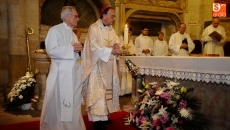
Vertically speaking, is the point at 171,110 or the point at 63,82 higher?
the point at 63,82

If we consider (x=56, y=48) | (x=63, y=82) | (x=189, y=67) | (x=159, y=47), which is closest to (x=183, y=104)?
(x=189, y=67)

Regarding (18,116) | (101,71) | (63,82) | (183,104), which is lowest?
(18,116)

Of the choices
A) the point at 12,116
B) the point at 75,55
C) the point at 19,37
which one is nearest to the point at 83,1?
the point at 19,37

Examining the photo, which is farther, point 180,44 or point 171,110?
point 180,44

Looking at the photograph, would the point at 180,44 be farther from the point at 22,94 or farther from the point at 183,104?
the point at 22,94

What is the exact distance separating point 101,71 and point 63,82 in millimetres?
731

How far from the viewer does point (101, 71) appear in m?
3.91

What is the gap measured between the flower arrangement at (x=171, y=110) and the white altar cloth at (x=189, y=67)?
0.20 metres

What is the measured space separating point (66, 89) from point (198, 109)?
6.29ft

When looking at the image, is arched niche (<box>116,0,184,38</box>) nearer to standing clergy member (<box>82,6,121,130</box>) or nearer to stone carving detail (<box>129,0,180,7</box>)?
stone carving detail (<box>129,0,180,7</box>)

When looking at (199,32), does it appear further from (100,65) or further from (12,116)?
(12,116)

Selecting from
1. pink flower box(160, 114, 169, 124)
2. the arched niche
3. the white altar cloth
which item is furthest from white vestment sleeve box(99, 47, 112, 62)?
→ the arched niche

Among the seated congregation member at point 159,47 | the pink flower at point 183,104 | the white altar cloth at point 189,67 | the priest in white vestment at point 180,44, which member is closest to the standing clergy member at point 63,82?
the white altar cloth at point 189,67

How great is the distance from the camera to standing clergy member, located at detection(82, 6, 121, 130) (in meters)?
3.77
